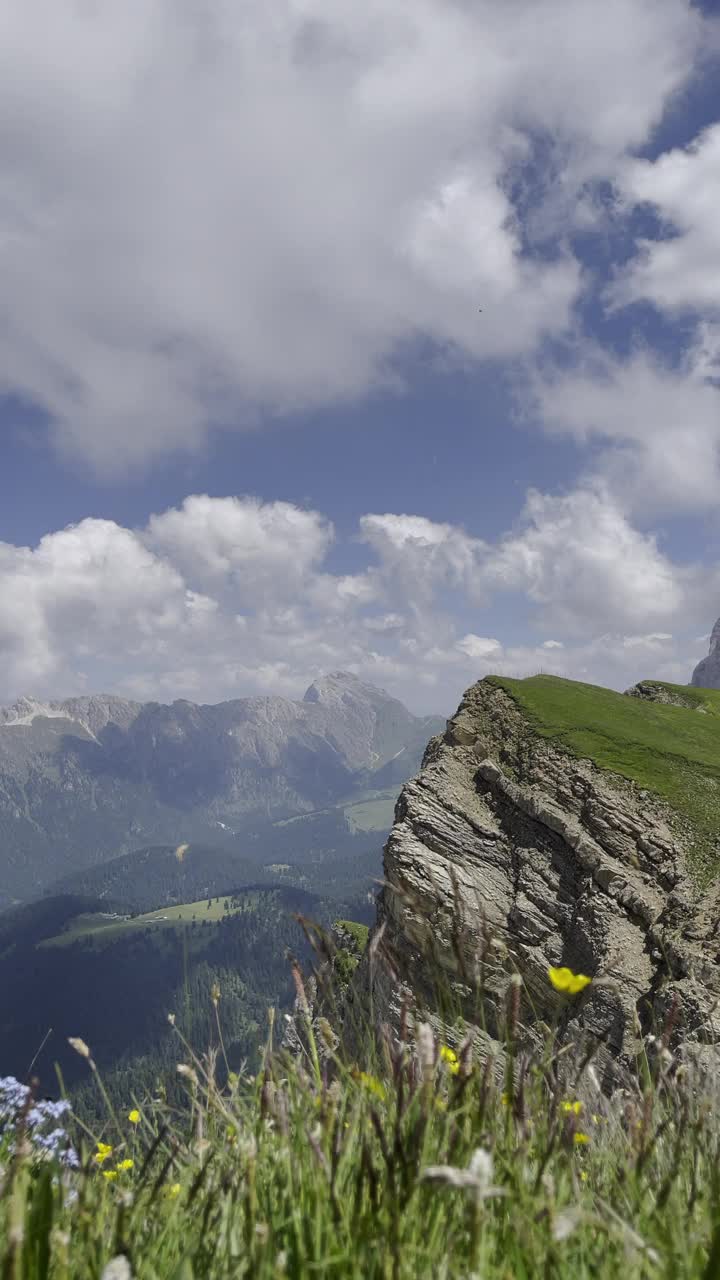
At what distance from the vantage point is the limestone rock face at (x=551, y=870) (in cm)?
2523

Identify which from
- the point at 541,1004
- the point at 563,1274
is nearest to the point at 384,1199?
the point at 563,1274

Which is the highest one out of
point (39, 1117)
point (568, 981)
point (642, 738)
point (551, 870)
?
point (568, 981)

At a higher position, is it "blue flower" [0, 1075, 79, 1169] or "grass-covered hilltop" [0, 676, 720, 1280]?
"grass-covered hilltop" [0, 676, 720, 1280]

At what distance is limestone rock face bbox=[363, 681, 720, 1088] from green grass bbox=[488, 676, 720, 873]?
854mm

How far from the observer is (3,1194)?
6.87ft

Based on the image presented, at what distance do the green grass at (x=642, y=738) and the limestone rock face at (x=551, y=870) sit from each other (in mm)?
854

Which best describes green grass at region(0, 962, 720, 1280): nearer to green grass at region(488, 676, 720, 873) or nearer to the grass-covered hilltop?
the grass-covered hilltop

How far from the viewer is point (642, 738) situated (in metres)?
36.9

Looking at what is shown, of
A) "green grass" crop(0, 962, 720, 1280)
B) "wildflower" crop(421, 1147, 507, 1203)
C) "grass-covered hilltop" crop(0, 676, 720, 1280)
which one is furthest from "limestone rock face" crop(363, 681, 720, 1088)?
"wildflower" crop(421, 1147, 507, 1203)

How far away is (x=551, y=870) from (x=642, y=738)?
984cm

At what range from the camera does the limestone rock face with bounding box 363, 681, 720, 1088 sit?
25234 mm

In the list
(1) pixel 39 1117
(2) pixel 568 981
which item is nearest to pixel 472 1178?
(2) pixel 568 981

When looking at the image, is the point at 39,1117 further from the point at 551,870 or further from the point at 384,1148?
the point at 551,870

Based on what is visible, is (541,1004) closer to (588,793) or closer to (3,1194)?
(588,793)
